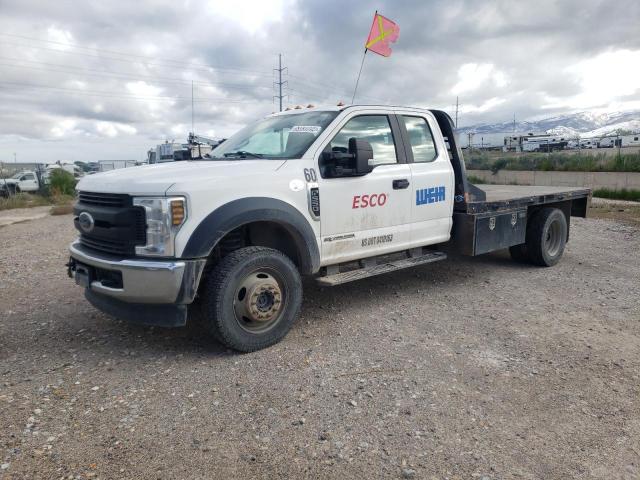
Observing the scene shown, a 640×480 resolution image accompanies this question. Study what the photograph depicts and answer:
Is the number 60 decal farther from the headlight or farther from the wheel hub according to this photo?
the headlight

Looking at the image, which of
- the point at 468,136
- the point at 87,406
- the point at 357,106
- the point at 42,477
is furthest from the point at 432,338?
the point at 468,136

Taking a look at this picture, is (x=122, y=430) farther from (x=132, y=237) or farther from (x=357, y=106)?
(x=357, y=106)

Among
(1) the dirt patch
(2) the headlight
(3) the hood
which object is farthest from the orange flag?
(1) the dirt patch

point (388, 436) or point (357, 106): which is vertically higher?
point (357, 106)

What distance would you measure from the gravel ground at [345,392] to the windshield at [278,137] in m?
1.62

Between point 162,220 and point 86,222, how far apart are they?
0.89 metres

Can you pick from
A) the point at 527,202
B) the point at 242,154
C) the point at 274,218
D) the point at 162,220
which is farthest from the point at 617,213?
the point at 162,220

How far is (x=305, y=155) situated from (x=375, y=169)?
80 centimetres

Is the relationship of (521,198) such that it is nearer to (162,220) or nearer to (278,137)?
(278,137)

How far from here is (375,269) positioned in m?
4.93

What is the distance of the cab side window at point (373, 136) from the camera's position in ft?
15.4

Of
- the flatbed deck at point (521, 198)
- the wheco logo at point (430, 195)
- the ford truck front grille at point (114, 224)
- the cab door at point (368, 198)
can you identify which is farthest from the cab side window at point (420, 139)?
the ford truck front grille at point (114, 224)

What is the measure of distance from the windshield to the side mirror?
384 mm

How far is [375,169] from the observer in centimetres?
484
